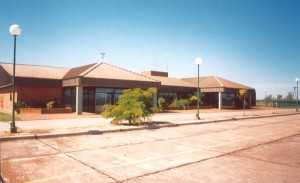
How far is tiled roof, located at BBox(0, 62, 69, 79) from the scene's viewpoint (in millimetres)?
27544

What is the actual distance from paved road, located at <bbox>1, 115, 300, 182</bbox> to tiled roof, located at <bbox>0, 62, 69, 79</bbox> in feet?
64.2

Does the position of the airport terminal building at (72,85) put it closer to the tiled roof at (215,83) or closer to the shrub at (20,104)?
the shrub at (20,104)

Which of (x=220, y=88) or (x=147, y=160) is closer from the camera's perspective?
(x=147, y=160)

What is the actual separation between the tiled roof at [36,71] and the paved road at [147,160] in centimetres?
1958

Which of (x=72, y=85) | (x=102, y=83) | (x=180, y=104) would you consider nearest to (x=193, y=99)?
(x=180, y=104)

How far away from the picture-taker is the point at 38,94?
27.3 m

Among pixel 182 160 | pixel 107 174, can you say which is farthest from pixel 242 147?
pixel 107 174

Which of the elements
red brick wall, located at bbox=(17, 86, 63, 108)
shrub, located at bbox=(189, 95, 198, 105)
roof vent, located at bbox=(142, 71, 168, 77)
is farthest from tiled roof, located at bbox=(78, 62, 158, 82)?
roof vent, located at bbox=(142, 71, 168, 77)

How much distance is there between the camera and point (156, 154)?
26.5ft

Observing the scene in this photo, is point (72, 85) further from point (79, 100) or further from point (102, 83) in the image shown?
point (102, 83)

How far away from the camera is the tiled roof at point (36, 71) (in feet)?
90.4

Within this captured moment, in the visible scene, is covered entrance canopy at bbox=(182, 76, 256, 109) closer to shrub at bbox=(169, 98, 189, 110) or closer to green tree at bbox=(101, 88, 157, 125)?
shrub at bbox=(169, 98, 189, 110)

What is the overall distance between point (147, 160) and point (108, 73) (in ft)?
66.5

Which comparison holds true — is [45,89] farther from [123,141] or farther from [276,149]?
[276,149]
